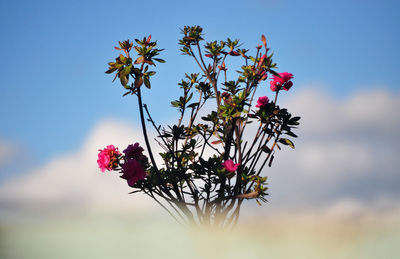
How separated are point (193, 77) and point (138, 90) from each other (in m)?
0.82

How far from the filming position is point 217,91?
304cm

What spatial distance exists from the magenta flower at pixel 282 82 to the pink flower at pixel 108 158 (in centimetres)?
144

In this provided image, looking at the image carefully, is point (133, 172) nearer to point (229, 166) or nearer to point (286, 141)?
point (229, 166)

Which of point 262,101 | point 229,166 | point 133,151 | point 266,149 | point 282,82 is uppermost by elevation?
point 282,82

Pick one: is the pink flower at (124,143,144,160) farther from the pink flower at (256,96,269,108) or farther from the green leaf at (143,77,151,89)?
the pink flower at (256,96,269,108)

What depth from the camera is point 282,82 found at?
291 cm

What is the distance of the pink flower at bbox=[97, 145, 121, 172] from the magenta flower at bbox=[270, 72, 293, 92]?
1444mm

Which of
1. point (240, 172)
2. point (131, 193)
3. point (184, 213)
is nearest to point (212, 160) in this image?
point (240, 172)

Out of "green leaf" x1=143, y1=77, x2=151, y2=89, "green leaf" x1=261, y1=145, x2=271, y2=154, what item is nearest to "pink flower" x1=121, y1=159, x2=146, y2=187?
"green leaf" x1=143, y1=77, x2=151, y2=89

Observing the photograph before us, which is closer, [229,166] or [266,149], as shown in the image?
[229,166]

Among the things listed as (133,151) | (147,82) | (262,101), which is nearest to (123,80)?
(147,82)

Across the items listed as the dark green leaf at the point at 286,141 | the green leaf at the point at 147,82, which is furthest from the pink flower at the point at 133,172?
the dark green leaf at the point at 286,141

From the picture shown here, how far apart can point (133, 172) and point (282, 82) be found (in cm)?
144

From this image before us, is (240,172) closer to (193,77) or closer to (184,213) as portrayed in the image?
(184,213)
